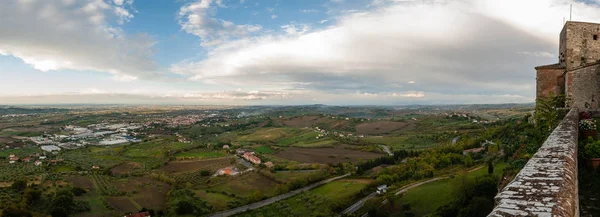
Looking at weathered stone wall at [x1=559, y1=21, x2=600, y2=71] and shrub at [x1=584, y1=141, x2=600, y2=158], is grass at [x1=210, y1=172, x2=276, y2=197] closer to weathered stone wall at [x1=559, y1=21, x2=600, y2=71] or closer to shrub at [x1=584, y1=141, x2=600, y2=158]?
weathered stone wall at [x1=559, y1=21, x2=600, y2=71]

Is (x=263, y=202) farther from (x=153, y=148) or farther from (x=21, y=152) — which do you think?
(x=21, y=152)

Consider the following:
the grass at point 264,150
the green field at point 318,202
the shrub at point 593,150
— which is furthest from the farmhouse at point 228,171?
the shrub at point 593,150

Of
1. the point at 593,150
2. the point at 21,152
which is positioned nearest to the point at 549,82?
the point at 593,150

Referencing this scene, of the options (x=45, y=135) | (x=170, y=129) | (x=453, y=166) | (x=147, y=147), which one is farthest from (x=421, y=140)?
(x=45, y=135)

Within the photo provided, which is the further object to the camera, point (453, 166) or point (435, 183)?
point (453, 166)

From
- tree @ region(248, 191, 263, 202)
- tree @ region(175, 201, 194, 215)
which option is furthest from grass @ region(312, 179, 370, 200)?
tree @ region(175, 201, 194, 215)

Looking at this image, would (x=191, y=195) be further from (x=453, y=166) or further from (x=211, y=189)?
(x=453, y=166)
